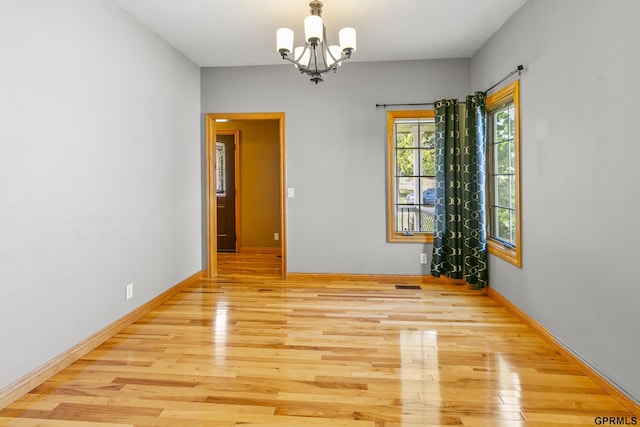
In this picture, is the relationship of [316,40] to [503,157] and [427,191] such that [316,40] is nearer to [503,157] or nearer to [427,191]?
[503,157]

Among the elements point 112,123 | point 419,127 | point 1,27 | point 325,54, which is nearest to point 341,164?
point 419,127

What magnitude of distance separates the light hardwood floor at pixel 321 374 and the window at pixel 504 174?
2.08 feet

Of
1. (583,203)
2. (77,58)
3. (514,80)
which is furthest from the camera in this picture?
(514,80)

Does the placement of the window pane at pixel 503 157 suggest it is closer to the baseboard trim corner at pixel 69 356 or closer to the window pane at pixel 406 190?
the window pane at pixel 406 190

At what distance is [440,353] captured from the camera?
102 inches

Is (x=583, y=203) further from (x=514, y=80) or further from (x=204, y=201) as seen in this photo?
(x=204, y=201)

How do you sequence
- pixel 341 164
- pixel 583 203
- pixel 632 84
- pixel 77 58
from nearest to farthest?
pixel 632 84 → pixel 583 203 → pixel 77 58 → pixel 341 164

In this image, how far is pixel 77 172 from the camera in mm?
2549

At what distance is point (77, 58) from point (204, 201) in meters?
2.33

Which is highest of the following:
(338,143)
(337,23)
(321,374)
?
(337,23)

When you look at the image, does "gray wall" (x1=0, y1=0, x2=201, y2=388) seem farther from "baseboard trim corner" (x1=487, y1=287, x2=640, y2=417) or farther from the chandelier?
"baseboard trim corner" (x1=487, y1=287, x2=640, y2=417)

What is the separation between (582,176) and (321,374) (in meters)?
2.02

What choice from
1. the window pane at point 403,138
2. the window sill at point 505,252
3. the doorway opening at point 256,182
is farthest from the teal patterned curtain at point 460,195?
the doorway opening at point 256,182

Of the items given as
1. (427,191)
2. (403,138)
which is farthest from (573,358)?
(403,138)
